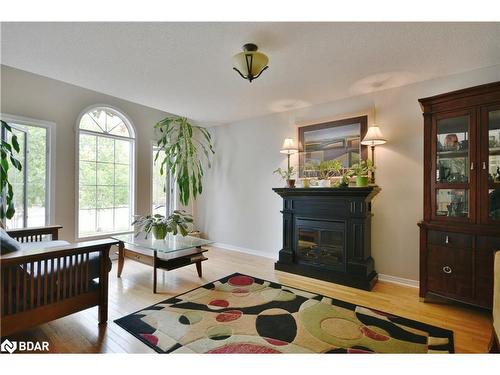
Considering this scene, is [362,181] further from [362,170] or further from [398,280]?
[398,280]

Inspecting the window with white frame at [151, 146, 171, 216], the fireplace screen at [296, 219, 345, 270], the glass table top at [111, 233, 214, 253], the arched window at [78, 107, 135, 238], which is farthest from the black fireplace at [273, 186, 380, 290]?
the arched window at [78, 107, 135, 238]

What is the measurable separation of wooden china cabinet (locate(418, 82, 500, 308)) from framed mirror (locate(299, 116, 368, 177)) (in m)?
0.83

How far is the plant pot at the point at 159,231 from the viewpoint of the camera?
2.99 meters

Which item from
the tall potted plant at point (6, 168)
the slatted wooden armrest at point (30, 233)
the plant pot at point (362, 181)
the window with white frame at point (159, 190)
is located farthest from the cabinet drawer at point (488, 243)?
the tall potted plant at point (6, 168)

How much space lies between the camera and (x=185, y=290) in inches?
106

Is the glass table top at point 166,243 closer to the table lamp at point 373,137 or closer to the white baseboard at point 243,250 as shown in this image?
the white baseboard at point 243,250

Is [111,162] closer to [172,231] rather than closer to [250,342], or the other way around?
[172,231]

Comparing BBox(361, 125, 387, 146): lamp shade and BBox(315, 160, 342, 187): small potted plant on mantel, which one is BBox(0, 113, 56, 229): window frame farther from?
BBox(361, 125, 387, 146): lamp shade

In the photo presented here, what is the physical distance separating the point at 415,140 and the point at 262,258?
2.69 meters

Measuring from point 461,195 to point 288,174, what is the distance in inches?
75.3

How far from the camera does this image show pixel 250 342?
68.9 inches

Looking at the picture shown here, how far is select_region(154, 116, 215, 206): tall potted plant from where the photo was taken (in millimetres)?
4180

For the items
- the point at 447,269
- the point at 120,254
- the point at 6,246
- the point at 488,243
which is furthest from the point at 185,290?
the point at 488,243
